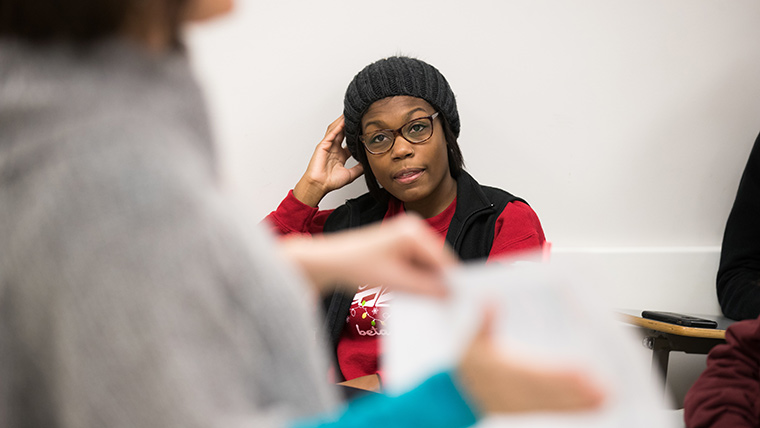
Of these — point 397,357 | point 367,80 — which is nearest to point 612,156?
point 367,80

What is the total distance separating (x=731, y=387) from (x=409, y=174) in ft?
2.88

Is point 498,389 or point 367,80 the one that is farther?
point 367,80

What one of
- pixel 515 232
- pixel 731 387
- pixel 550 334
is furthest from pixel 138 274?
pixel 515 232

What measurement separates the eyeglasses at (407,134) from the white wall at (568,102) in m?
0.27

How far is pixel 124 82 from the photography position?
1.38 ft

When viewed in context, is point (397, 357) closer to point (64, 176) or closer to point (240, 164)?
point (64, 176)

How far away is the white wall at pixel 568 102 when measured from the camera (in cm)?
185

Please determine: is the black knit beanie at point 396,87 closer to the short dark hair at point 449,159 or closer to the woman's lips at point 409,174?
the short dark hair at point 449,159

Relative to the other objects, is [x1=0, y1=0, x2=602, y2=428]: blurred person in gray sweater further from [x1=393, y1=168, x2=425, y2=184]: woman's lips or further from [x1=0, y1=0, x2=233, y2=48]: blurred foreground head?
[x1=393, y1=168, x2=425, y2=184]: woman's lips

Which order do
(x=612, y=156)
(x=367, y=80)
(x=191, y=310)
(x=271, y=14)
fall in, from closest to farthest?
1. (x=191, y=310)
2. (x=367, y=80)
3. (x=271, y=14)
4. (x=612, y=156)

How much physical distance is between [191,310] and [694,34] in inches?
85.0

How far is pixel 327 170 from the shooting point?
6.13 ft

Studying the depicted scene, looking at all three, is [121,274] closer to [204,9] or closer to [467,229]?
[204,9]

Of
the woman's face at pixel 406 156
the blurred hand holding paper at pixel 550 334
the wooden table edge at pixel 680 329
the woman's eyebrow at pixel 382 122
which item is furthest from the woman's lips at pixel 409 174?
the blurred hand holding paper at pixel 550 334
